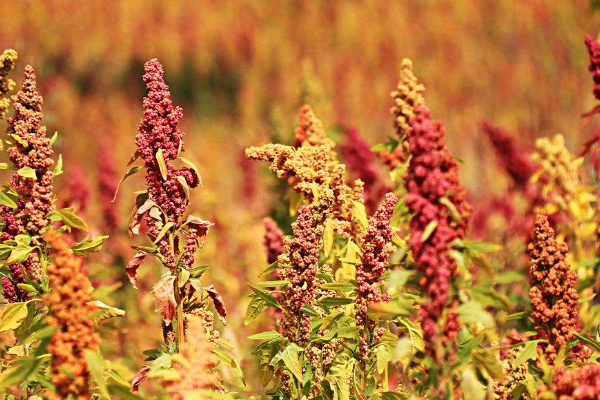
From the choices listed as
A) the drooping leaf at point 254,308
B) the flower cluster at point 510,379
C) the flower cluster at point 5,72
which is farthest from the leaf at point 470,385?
the flower cluster at point 5,72

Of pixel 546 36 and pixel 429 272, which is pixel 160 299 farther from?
pixel 546 36

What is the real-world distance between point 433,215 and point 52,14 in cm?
1134

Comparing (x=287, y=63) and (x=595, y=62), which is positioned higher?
(x=287, y=63)

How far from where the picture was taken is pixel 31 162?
2.29 meters

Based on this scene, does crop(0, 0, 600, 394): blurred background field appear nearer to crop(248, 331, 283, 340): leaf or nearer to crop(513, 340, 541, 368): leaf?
crop(248, 331, 283, 340): leaf

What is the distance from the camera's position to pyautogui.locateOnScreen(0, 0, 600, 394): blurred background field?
33.3ft

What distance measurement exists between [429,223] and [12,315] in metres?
1.17

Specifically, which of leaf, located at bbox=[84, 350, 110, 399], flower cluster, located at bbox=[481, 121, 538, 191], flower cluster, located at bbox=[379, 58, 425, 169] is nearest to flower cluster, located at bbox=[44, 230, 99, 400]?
leaf, located at bbox=[84, 350, 110, 399]

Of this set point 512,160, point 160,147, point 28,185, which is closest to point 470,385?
point 160,147

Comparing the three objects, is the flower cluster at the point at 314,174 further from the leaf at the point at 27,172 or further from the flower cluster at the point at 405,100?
the leaf at the point at 27,172

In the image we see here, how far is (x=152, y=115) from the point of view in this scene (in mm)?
2129

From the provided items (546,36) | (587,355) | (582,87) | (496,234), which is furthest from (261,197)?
(587,355)

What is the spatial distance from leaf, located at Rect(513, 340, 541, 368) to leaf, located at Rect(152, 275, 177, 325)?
916mm

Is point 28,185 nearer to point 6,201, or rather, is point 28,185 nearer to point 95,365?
point 6,201
